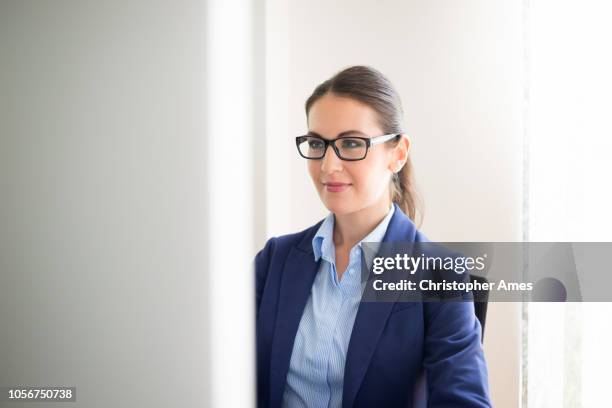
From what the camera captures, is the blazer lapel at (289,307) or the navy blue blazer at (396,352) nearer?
the navy blue blazer at (396,352)

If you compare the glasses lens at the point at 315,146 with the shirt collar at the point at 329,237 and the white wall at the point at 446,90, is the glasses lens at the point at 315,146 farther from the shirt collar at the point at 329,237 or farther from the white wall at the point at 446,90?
the white wall at the point at 446,90

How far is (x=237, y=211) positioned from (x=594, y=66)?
1088mm

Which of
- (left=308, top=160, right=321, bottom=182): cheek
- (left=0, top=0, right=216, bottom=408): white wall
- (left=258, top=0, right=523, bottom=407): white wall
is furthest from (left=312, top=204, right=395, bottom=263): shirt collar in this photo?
(left=0, top=0, right=216, bottom=408): white wall

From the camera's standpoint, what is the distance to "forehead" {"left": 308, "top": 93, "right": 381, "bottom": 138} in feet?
2.81

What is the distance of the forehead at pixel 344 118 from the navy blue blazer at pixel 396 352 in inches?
8.4

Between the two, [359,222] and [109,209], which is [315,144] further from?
[109,209]

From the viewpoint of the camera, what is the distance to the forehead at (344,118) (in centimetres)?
86

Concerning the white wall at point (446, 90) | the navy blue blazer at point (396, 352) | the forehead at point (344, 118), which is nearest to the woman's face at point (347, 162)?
the forehead at point (344, 118)

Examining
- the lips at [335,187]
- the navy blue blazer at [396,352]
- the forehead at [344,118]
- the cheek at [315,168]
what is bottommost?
the navy blue blazer at [396,352]

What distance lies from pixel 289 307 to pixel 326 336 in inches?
3.6

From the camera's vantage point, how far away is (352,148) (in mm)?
863

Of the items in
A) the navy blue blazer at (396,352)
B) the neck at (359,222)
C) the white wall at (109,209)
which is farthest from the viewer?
the neck at (359,222)

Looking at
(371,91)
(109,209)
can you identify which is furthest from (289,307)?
(109,209)

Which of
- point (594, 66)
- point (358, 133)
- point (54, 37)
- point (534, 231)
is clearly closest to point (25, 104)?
point (54, 37)
